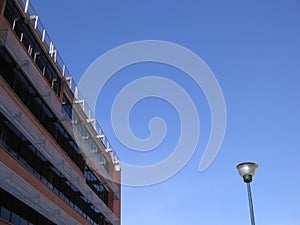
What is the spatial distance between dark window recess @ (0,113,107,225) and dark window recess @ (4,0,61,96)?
19.2 ft

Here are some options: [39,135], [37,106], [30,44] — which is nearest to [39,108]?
[37,106]

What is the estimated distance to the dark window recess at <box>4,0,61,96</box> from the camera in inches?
1020

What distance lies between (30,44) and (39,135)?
6.36 meters

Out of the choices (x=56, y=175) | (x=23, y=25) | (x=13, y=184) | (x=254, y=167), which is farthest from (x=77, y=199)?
(x=254, y=167)

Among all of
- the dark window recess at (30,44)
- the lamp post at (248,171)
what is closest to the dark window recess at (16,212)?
the dark window recess at (30,44)

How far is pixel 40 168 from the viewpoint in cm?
2906

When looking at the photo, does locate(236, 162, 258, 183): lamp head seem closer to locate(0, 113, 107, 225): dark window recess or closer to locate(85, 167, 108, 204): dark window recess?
locate(0, 113, 107, 225): dark window recess

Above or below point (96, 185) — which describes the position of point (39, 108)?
above

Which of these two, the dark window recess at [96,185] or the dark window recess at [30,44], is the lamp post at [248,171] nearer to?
the dark window recess at [30,44]

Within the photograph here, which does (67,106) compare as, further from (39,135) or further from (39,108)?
(39,135)

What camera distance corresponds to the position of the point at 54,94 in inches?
1256

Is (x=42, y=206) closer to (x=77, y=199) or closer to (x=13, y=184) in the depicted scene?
(x=13, y=184)

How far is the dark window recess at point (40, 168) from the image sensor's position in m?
24.7

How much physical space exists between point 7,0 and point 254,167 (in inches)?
722
